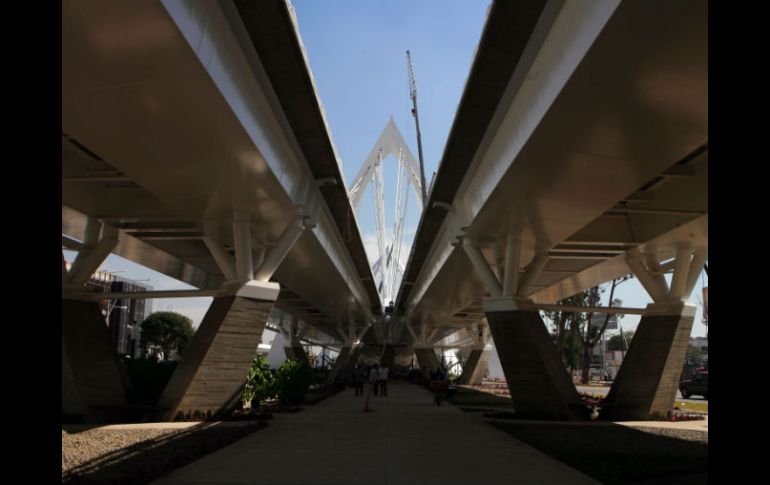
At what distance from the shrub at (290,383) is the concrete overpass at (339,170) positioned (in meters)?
4.73

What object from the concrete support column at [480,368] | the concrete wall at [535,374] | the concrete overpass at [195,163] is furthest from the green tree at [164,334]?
the concrete wall at [535,374]

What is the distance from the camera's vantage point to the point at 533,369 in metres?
21.0

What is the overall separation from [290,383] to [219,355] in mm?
9040

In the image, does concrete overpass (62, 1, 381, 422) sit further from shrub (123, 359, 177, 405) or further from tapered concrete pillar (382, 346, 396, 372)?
tapered concrete pillar (382, 346, 396, 372)

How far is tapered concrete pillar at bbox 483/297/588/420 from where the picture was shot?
68.4 feet

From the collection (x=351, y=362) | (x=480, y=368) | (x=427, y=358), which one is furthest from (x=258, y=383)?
(x=427, y=358)

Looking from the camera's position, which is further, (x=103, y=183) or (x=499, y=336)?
(x=499, y=336)

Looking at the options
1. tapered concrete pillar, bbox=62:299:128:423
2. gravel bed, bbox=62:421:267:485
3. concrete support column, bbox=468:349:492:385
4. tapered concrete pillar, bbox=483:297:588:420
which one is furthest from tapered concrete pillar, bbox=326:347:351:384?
gravel bed, bbox=62:421:267:485

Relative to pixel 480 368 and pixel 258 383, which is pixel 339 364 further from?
pixel 258 383

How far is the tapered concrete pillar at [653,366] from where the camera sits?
22.2 metres

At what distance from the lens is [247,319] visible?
63.3 ft
